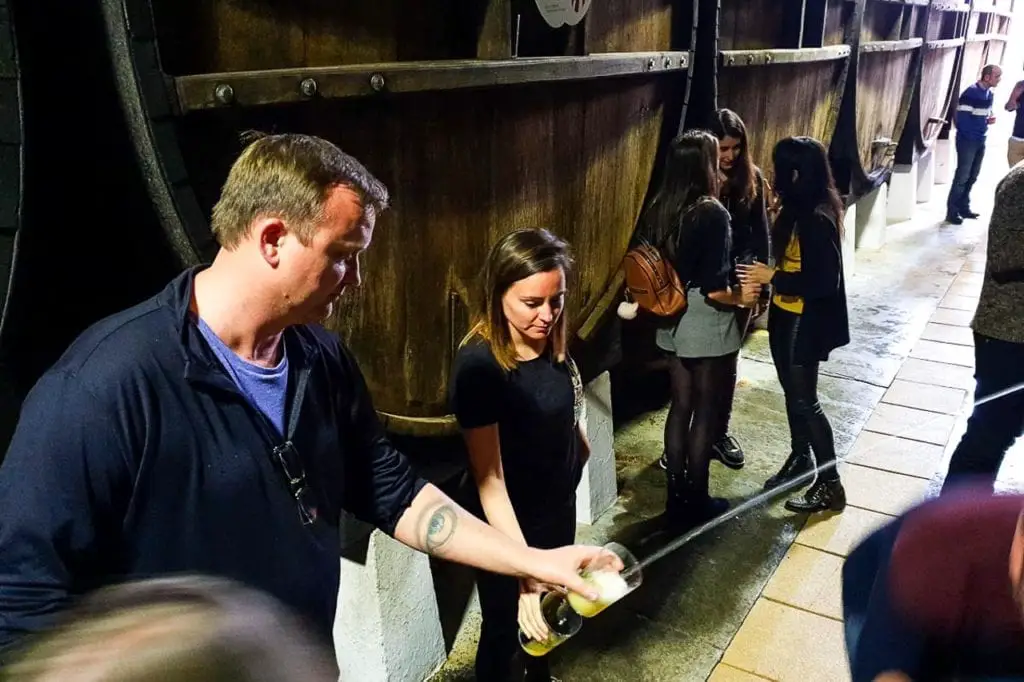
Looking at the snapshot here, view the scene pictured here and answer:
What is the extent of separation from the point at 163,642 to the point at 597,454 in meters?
2.56

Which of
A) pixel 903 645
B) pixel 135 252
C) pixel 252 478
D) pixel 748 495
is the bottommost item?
pixel 748 495

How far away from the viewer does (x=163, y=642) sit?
79cm

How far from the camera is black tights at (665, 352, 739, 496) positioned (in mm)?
3098

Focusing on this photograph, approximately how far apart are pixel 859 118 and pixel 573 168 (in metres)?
3.96

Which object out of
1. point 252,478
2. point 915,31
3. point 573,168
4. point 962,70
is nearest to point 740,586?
point 573,168

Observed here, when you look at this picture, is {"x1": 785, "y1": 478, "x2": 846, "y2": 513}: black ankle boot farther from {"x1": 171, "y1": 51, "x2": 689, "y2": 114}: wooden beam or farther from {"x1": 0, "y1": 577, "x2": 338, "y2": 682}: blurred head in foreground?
{"x1": 0, "y1": 577, "x2": 338, "y2": 682}: blurred head in foreground

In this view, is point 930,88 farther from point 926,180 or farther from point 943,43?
point 926,180

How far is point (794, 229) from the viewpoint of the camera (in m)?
3.09

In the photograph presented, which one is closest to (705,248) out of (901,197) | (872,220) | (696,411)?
(696,411)

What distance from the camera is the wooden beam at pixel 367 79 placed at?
1.30 m

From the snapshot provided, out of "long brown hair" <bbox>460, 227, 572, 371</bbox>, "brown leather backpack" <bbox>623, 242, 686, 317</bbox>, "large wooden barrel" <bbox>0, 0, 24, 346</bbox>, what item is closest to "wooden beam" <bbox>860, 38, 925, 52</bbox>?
"brown leather backpack" <bbox>623, 242, 686, 317</bbox>

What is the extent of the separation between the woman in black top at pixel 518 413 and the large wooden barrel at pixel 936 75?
601cm

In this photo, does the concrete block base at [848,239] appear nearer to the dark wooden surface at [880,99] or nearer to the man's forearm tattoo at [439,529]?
the dark wooden surface at [880,99]

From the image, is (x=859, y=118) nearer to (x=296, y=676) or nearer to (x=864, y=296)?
(x=864, y=296)
